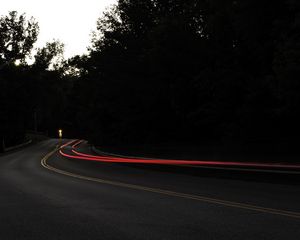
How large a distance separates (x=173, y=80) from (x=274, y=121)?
9.64m

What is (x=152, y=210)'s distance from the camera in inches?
426

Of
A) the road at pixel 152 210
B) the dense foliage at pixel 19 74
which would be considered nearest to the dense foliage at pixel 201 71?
the road at pixel 152 210

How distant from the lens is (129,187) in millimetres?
16344

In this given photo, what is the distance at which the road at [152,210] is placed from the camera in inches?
325

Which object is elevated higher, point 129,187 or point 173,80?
point 173,80

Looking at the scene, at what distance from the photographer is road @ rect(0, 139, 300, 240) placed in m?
8.25

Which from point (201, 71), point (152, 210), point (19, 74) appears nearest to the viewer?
point (152, 210)

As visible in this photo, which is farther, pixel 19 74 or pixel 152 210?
pixel 19 74

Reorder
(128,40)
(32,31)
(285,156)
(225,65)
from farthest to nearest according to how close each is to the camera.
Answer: (32,31)
(128,40)
(225,65)
(285,156)

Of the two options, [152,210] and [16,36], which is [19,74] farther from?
[152,210]

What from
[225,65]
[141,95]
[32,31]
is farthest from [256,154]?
[32,31]

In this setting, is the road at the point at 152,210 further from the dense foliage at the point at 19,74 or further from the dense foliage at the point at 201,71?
the dense foliage at the point at 19,74

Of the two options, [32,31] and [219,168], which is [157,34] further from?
[32,31]

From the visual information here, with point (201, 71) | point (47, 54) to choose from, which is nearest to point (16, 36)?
point (47, 54)
